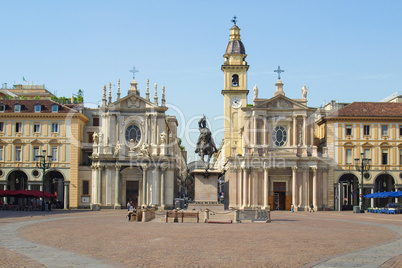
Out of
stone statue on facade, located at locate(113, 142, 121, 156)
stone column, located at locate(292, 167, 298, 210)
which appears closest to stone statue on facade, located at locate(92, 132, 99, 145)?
stone statue on facade, located at locate(113, 142, 121, 156)

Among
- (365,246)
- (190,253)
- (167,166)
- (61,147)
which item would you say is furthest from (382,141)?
(190,253)

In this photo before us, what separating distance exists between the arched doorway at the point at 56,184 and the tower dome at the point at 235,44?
32.3 meters

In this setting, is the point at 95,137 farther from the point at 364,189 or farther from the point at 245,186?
the point at 364,189

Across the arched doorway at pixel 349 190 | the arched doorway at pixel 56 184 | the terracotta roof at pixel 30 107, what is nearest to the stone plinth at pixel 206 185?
the arched doorway at pixel 349 190

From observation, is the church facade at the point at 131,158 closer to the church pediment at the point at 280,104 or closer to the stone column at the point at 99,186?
the stone column at the point at 99,186

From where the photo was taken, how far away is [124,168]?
251 feet

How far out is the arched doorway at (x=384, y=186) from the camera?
75.8m

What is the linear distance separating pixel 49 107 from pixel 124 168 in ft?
41.9

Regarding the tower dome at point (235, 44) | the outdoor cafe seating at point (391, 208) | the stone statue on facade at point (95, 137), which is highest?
the tower dome at point (235, 44)

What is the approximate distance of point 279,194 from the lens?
7625 centimetres

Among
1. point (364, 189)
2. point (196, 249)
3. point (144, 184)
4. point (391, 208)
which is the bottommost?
point (391, 208)

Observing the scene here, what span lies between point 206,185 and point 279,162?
116ft

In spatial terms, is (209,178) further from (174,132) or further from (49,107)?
(174,132)

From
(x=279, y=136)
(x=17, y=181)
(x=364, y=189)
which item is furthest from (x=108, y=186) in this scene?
(x=364, y=189)
